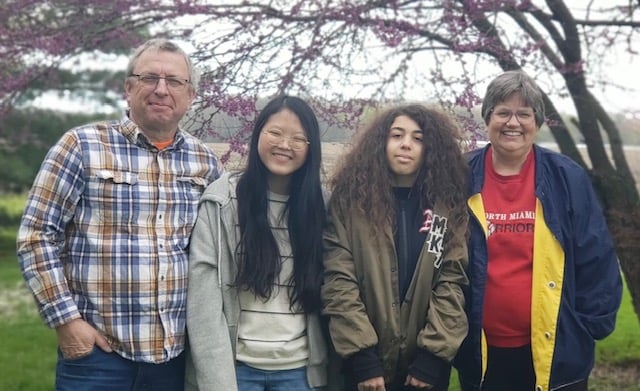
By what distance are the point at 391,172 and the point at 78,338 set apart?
1.18 m

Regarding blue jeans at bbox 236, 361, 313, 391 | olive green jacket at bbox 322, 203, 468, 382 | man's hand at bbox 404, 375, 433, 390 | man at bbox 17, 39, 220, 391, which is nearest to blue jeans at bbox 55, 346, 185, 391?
man at bbox 17, 39, 220, 391

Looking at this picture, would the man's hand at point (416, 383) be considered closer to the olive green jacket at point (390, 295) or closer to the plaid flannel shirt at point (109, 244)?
the olive green jacket at point (390, 295)

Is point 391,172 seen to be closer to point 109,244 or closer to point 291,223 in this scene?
point 291,223

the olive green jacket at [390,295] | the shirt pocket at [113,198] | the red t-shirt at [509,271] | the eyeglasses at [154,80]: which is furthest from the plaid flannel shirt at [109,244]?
the red t-shirt at [509,271]

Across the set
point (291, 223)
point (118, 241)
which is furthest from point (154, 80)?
point (291, 223)

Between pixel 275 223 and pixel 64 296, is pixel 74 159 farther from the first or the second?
pixel 275 223

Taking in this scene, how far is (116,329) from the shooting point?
254cm

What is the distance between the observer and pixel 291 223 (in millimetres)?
2684

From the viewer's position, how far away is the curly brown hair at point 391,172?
2.72 m

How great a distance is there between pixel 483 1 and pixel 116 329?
277cm

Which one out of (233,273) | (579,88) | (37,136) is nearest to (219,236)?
(233,273)

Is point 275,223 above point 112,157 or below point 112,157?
below

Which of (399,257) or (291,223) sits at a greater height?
(291,223)

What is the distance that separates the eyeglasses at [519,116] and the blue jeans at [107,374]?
143cm
